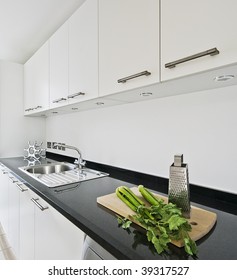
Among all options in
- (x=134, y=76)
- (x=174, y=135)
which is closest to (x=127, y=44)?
(x=134, y=76)

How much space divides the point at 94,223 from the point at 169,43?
2.56 feet

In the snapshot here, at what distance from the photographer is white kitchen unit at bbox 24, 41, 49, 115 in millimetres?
1851

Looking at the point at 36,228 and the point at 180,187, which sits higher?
the point at 180,187

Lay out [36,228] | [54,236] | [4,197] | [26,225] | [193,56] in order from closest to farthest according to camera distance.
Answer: [193,56]
[54,236]
[36,228]
[26,225]
[4,197]

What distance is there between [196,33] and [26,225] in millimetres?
1573

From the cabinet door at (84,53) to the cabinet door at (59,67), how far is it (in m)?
0.09

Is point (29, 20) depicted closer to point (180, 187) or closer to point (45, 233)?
point (45, 233)

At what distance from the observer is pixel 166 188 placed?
1.14 m

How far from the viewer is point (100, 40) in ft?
3.72

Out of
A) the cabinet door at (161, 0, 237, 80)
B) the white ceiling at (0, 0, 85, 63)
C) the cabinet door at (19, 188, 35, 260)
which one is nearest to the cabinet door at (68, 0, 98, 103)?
the white ceiling at (0, 0, 85, 63)

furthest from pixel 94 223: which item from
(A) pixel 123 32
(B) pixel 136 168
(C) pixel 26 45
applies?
(C) pixel 26 45
